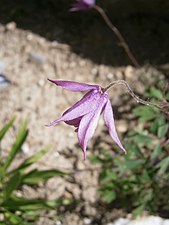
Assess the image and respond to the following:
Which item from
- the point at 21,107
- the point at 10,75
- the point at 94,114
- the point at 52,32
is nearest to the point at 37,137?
the point at 21,107

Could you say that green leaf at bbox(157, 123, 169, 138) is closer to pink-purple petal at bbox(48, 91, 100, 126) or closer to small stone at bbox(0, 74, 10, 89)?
pink-purple petal at bbox(48, 91, 100, 126)

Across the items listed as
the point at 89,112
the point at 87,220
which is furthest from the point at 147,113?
the point at 89,112

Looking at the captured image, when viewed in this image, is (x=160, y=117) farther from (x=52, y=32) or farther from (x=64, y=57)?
(x=52, y=32)

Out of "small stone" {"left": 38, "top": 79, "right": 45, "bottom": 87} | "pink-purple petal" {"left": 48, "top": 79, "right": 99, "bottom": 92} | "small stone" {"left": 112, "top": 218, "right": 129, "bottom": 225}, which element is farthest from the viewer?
"small stone" {"left": 38, "top": 79, "right": 45, "bottom": 87}

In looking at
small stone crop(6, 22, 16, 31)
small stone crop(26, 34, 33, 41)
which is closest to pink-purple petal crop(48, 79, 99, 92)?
small stone crop(26, 34, 33, 41)

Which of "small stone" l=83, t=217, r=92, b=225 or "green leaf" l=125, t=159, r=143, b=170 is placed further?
"small stone" l=83, t=217, r=92, b=225

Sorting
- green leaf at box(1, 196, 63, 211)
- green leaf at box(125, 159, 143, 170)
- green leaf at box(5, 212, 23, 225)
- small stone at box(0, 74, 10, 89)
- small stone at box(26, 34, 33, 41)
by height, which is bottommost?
green leaf at box(5, 212, 23, 225)

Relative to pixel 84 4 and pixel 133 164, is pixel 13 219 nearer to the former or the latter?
pixel 133 164

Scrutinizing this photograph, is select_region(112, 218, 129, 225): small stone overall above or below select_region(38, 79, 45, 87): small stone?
below
